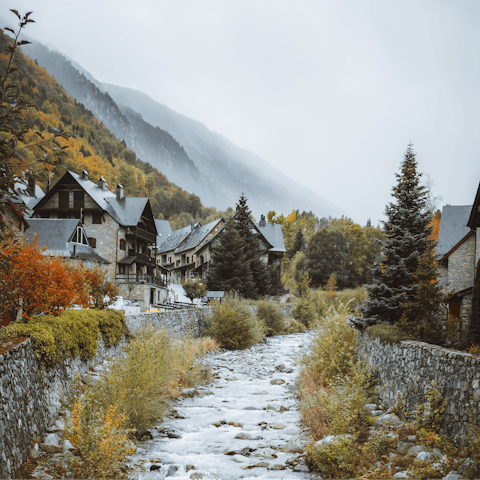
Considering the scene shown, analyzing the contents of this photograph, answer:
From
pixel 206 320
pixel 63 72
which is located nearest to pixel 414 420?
pixel 206 320

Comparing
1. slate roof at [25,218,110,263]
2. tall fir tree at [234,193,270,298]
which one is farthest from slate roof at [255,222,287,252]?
slate roof at [25,218,110,263]

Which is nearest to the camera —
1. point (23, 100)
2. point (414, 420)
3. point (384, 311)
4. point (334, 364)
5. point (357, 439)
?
point (23, 100)

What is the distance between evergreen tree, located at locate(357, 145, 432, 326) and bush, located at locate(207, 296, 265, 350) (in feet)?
29.8

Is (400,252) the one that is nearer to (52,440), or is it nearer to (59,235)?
(52,440)

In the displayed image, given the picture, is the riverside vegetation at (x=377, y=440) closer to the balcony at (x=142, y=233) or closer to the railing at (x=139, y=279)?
the railing at (x=139, y=279)

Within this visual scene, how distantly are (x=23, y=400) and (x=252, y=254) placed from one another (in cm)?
3625

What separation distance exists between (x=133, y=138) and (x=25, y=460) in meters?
191

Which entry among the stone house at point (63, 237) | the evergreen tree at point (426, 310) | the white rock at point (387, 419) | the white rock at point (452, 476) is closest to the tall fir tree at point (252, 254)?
the stone house at point (63, 237)

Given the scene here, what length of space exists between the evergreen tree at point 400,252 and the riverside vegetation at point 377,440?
478 cm

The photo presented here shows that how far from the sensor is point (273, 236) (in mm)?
57062

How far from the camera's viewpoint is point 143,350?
9.50 m

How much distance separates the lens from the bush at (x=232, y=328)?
22422 mm

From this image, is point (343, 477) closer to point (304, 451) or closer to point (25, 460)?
point (304, 451)

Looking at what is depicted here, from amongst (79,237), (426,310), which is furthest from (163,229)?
(426,310)
